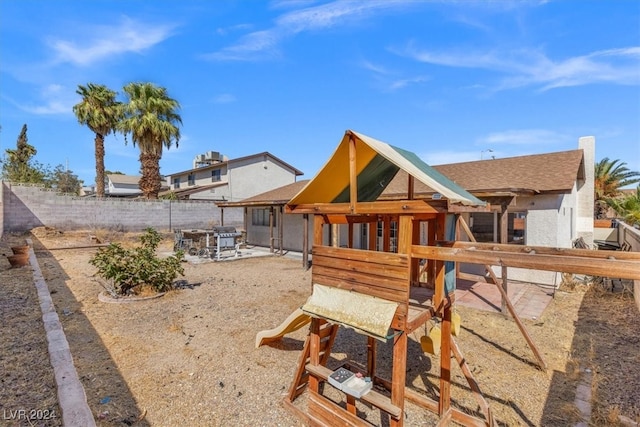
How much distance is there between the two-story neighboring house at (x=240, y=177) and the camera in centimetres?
2655

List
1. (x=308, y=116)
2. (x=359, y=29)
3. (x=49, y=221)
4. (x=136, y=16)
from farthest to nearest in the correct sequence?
(x=308, y=116)
(x=49, y=221)
(x=359, y=29)
(x=136, y=16)

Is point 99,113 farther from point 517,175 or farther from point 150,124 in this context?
point 517,175

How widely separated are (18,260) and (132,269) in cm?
566

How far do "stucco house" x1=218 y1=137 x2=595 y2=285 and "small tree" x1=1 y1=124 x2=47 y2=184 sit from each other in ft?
87.9

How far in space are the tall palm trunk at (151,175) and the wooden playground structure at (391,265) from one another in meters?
23.0

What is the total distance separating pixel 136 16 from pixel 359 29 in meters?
6.70

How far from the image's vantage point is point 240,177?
27125 mm

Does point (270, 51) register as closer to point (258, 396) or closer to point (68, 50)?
point (68, 50)

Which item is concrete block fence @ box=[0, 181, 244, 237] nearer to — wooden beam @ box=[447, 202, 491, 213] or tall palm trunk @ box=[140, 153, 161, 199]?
tall palm trunk @ box=[140, 153, 161, 199]

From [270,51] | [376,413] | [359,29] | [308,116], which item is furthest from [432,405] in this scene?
[308,116]

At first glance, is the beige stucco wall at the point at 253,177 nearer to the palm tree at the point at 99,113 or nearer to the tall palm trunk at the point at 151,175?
the tall palm trunk at the point at 151,175

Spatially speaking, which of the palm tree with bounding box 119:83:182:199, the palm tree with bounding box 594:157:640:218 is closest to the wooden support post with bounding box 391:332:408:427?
the palm tree with bounding box 119:83:182:199

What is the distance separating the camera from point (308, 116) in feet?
65.7

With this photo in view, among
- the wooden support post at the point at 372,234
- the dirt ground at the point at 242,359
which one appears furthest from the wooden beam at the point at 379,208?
the dirt ground at the point at 242,359
